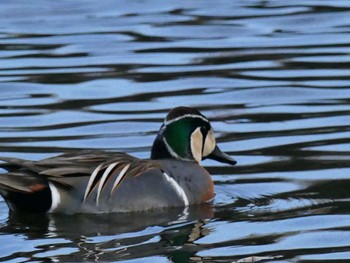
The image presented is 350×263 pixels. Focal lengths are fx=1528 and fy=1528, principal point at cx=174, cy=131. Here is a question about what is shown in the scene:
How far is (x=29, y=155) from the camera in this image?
12.2 metres

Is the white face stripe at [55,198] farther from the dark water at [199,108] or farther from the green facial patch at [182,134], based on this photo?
the green facial patch at [182,134]

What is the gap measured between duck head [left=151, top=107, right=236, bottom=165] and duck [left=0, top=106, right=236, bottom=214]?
33mm

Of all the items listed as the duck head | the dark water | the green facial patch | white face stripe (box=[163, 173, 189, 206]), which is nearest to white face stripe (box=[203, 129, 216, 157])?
the duck head

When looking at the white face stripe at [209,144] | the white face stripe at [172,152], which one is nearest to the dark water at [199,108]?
the white face stripe at [209,144]

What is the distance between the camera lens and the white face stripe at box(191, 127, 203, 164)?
37.1ft

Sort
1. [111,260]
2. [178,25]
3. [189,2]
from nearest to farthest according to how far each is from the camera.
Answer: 1. [111,260]
2. [178,25]
3. [189,2]

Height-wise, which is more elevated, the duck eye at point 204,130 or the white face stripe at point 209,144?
the duck eye at point 204,130

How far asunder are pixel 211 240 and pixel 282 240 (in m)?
0.46

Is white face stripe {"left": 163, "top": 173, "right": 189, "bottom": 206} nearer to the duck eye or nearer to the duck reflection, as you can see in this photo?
the duck reflection

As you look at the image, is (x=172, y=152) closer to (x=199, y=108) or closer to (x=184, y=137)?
(x=184, y=137)

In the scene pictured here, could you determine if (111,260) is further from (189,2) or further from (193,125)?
(189,2)

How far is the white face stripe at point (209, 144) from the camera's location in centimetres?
1139

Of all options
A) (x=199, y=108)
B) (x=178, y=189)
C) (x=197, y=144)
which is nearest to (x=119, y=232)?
(x=178, y=189)

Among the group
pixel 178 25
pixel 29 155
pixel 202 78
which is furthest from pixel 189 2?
pixel 29 155
